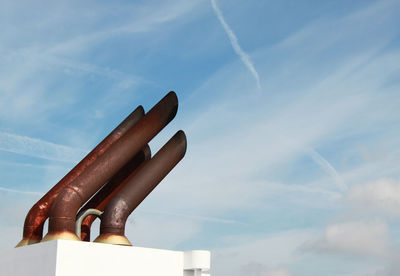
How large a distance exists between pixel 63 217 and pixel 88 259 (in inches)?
66.1

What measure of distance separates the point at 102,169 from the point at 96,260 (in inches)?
127

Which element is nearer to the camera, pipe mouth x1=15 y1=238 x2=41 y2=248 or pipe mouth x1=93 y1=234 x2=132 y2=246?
pipe mouth x1=93 y1=234 x2=132 y2=246

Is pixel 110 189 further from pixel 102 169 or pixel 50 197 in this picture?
pixel 102 169

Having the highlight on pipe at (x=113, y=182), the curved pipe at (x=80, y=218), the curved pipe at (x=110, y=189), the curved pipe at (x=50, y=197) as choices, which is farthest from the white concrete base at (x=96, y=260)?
the curved pipe at (x=110, y=189)

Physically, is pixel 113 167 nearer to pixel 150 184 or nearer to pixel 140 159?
pixel 150 184

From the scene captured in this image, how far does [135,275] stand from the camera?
53.6ft

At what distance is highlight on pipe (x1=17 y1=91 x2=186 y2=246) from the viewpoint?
1670 centimetres

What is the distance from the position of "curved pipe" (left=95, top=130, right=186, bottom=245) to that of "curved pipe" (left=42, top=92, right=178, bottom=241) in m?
0.69

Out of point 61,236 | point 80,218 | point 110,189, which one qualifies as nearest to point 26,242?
point 80,218

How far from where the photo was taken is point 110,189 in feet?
67.4

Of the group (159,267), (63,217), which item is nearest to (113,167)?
(63,217)

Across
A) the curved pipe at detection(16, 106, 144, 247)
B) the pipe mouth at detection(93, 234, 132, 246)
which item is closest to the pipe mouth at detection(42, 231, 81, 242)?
the pipe mouth at detection(93, 234, 132, 246)

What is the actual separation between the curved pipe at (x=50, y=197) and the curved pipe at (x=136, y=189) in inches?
86.3

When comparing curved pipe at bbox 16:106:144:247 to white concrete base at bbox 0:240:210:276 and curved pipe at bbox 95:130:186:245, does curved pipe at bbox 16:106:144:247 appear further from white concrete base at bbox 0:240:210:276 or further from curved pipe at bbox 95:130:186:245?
curved pipe at bbox 95:130:186:245
